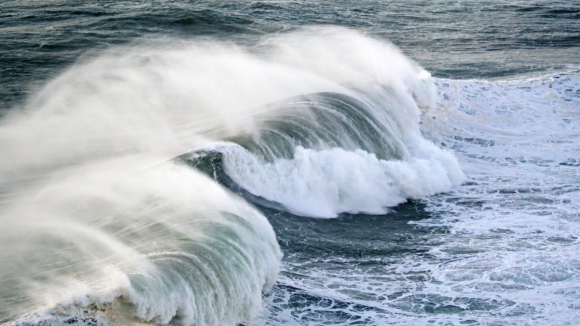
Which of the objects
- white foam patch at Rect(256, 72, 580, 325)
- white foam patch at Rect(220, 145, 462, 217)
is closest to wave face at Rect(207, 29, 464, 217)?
white foam patch at Rect(220, 145, 462, 217)

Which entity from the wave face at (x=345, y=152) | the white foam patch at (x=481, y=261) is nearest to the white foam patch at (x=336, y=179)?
the wave face at (x=345, y=152)

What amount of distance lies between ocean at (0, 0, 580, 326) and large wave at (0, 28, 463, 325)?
0.04 metres

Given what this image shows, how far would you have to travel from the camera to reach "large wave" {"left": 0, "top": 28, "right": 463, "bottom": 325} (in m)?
9.57

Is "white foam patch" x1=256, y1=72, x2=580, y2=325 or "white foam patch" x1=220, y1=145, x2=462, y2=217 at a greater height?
"white foam patch" x1=220, y1=145, x2=462, y2=217

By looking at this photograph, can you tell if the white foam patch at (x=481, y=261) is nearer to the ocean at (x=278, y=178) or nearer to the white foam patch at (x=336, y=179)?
the ocean at (x=278, y=178)

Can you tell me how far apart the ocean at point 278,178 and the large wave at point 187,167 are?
4 centimetres

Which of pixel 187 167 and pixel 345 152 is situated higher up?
pixel 187 167

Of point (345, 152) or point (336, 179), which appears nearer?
point (336, 179)

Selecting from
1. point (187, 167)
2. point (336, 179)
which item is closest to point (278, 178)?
point (336, 179)

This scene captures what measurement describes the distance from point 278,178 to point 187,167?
1661 millimetres

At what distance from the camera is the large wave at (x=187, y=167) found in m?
9.57

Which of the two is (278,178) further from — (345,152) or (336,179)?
(345,152)

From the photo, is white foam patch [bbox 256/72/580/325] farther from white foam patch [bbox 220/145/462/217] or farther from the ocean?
white foam patch [bbox 220/145/462/217]

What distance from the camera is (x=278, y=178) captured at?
13.9 meters
